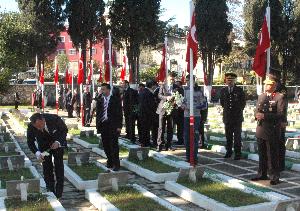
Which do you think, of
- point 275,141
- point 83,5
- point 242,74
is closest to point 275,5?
point 242,74

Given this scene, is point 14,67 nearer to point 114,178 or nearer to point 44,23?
point 44,23

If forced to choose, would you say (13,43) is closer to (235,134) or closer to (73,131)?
(73,131)

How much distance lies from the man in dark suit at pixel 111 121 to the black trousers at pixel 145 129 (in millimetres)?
2911

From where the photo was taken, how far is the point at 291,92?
1850 inches

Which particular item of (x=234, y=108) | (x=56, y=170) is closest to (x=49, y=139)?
(x=56, y=170)

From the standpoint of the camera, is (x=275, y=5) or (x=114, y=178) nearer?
(x=114, y=178)

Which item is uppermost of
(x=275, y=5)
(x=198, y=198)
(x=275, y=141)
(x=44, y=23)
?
(x=275, y=5)

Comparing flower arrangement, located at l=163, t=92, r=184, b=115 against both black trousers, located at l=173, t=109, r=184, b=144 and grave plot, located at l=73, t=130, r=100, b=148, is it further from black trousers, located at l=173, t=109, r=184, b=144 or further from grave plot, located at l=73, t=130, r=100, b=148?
grave plot, located at l=73, t=130, r=100, b=148

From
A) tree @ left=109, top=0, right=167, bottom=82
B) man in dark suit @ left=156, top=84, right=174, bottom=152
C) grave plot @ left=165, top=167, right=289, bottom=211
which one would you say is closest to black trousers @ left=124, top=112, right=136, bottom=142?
man in dark suit @ left=156, top=84, right=174, bottom=152

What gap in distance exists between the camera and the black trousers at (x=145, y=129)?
12.8 m

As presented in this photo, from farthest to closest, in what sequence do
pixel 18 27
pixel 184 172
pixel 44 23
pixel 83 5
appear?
pixel 18 27
pixel 44 23
pixel 83 5
pixel 184 172

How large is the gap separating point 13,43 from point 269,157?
35.7 meters

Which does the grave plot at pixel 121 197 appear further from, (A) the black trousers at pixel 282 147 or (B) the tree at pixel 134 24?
(B) the tree at pixel 134 24

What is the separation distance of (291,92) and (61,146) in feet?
141
